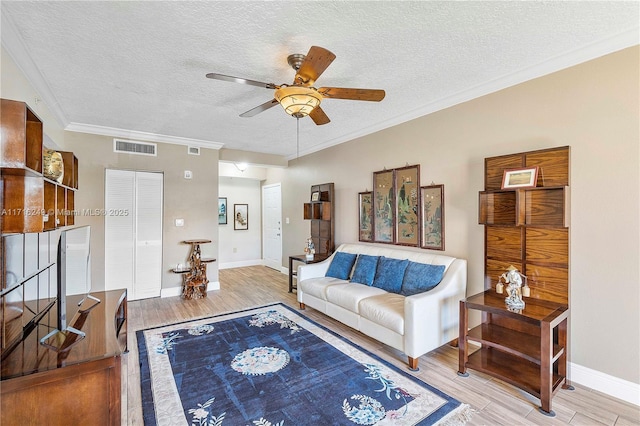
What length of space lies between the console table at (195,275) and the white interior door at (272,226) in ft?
6.96

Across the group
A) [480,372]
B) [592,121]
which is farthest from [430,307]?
[592,121]

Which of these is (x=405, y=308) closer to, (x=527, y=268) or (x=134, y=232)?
(x=527, y=268)

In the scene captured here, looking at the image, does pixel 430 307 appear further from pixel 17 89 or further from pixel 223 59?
pixel 17 89

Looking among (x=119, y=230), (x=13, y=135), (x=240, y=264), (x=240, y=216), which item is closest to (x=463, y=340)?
(x=13, y=135)

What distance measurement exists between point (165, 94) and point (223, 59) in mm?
1054

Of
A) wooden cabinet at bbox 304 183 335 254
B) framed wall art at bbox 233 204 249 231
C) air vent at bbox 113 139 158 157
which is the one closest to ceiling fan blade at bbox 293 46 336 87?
wooden cabinet at bbox 304 183 335 254

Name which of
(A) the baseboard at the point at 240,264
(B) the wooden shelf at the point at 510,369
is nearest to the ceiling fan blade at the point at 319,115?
(B) the wooden shelf at the point at 510,369

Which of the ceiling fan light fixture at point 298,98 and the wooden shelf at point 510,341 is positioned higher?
the ceiling fan light fixture at point 298,98

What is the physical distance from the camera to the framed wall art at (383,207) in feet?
12.7

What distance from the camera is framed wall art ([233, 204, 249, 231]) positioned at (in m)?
7.27

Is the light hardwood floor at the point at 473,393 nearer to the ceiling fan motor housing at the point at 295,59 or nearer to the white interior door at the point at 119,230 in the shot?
the white interior door at the point at 119,230

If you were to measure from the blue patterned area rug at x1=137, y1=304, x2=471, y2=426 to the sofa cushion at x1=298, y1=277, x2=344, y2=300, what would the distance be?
1.57ft

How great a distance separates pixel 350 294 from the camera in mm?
3238

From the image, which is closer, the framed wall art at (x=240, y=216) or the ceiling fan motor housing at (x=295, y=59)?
the ceiling fan motor housing at (x=295, y=59)
